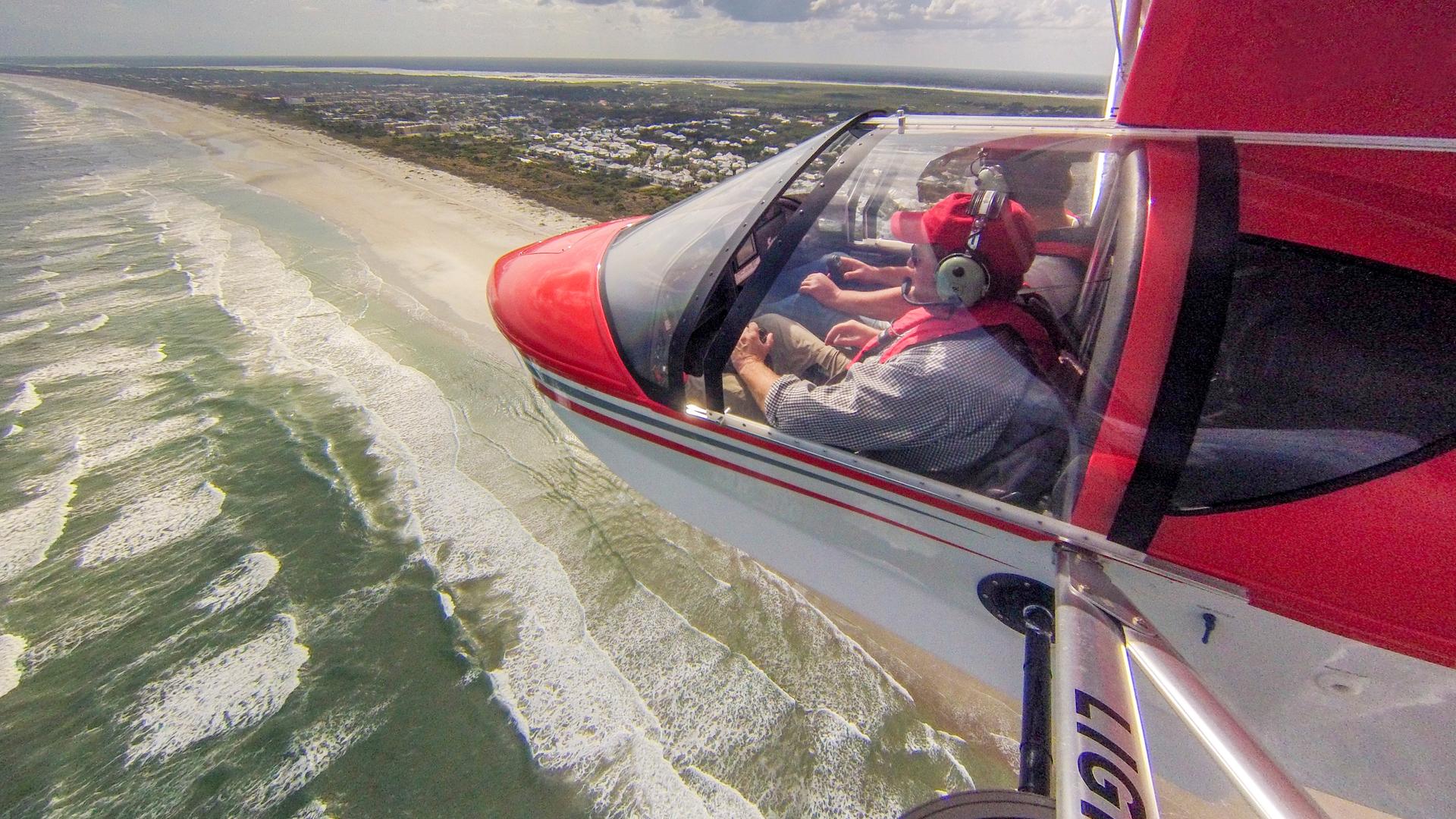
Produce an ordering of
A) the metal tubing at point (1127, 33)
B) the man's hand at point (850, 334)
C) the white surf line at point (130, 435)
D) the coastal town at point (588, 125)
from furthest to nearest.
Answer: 1. the coastal town at point (588, 125)
2. the white surf line at point (130, 435)
3. the metal tubing at point (1127, 33)
4. the man's hand at point (850, 334)

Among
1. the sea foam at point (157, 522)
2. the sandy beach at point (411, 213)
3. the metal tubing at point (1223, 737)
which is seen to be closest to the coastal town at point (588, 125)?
the sandy beach at point (411, 213)

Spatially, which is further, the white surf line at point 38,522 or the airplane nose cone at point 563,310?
the white surf line at point 38,522

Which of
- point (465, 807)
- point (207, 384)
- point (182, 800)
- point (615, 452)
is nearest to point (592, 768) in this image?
point (465, 807)

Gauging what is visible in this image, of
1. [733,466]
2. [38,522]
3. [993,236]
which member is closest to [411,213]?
[38,522]

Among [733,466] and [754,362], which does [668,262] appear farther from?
[733,466]

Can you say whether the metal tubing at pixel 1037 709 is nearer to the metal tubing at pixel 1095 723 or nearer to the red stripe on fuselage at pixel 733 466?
the red stripe on fuselage at pixel 733 466
